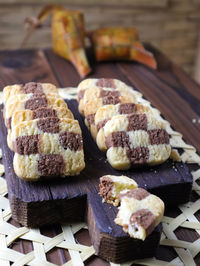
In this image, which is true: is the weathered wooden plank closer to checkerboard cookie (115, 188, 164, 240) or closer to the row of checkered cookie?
the row of checkered cookie

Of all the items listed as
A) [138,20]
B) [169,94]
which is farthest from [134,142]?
[138,20]

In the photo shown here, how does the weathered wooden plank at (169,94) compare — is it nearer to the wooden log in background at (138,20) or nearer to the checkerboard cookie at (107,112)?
the checkerboard cookie at (107,112)

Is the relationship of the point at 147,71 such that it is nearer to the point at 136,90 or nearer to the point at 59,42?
the point at 136,90

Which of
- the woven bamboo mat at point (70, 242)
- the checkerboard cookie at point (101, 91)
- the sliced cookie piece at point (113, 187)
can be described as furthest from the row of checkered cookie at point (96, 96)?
the woven bamboo mat at point (70, 242)

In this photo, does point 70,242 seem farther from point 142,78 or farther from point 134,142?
point 142,78

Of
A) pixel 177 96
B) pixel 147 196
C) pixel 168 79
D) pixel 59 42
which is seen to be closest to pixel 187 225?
pixel 147 196
